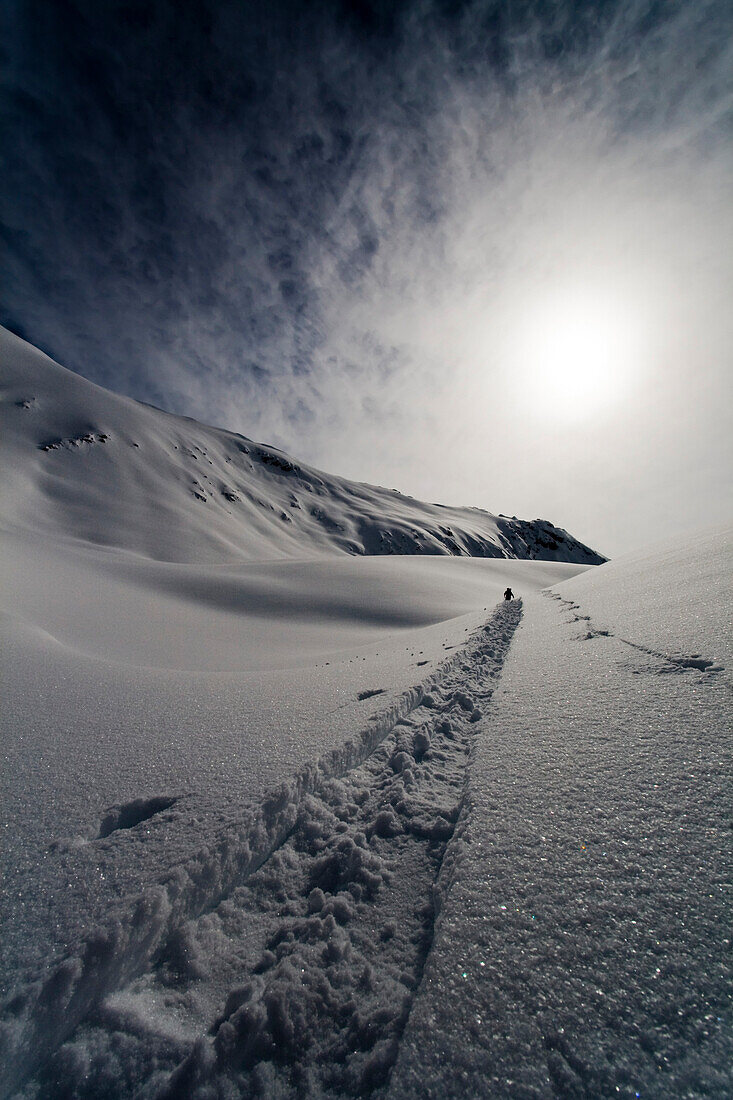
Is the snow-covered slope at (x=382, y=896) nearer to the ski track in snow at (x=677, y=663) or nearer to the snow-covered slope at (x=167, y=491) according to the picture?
the ski track in snow at (x=677, y=663)

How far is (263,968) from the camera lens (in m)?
1.47

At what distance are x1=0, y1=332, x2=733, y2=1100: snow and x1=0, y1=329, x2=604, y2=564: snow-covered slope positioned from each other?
19838 mm

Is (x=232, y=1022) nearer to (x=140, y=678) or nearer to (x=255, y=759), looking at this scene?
(x=255, y=759)

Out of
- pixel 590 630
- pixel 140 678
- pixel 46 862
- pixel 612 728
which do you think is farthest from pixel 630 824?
pixel 140 678

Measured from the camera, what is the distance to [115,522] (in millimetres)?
34719

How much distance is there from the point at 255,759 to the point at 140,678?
258 centimetres

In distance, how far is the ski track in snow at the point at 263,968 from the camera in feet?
3.86

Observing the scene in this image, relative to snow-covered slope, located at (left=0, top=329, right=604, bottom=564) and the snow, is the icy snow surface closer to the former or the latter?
the snow

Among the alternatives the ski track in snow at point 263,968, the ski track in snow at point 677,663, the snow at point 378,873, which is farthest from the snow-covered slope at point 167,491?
the ski track in snow at point 677,663

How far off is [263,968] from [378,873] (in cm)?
57

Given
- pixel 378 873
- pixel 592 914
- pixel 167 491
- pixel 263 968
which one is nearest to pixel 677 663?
pixel 592 914

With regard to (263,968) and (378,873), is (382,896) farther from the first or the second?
(263,968)

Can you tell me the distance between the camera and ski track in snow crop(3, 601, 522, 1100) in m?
1.18

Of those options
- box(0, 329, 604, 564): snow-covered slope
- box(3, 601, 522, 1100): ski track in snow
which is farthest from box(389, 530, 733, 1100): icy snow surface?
box(0, 329, 604, 564): snow-covered slope
